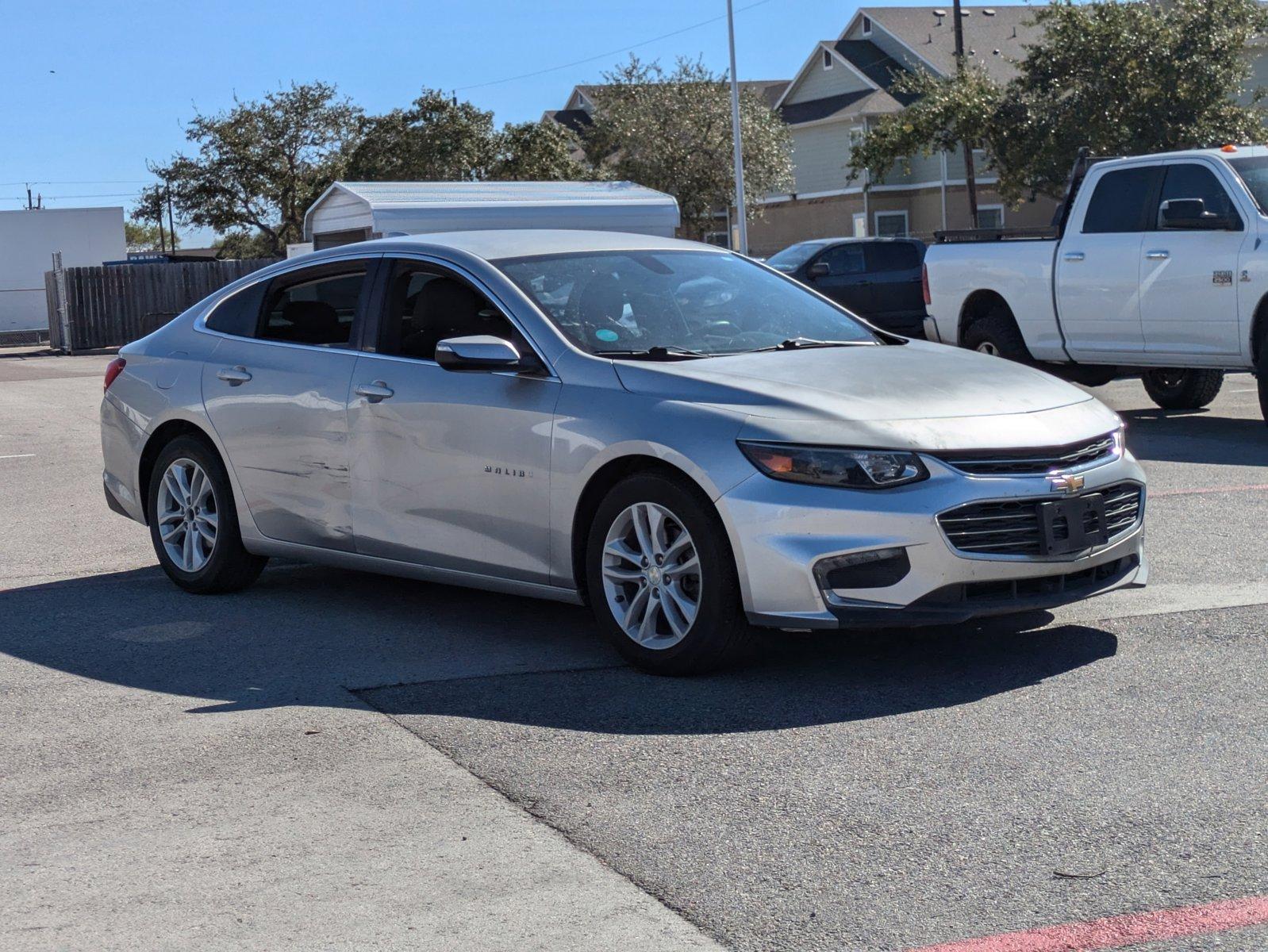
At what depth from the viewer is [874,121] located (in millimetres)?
52344

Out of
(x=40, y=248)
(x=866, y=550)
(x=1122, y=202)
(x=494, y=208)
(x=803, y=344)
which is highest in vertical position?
(x=40, y=248)

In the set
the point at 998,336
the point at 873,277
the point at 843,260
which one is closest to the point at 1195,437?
the point at 998,336

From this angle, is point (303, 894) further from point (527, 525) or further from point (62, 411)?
point (62, 411)

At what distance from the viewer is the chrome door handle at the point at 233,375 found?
7570 millimetres

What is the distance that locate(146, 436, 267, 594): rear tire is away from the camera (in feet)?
25.3

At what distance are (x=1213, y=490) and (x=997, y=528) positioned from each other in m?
4.79

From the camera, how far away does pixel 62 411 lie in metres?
20.2

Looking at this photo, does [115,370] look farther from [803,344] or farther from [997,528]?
[997,528]

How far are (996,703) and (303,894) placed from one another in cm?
251

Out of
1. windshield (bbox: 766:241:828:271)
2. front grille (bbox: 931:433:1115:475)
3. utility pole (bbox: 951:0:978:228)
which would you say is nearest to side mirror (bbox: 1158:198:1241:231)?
A: front grille (bbox: 931:433:1115:475)

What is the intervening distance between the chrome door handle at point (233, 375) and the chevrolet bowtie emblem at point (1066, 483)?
146 inches

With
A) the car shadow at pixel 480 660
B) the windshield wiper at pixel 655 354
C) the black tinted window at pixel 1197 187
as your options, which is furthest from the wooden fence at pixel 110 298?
the windshield wiper at pixel 655 354

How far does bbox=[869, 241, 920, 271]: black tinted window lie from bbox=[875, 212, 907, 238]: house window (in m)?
28.0

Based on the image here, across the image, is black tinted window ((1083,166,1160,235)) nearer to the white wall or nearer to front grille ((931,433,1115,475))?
front grille ((931,433,1115,475))
